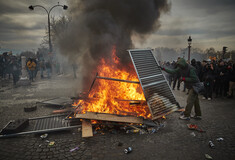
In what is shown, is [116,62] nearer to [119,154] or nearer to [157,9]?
[157,9]

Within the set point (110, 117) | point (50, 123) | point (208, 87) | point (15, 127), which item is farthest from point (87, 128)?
point (208, 87)

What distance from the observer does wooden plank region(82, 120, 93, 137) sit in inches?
173

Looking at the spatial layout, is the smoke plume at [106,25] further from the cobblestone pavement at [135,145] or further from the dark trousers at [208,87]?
the dark trousers at [208,87]

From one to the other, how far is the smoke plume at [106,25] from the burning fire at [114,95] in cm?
47

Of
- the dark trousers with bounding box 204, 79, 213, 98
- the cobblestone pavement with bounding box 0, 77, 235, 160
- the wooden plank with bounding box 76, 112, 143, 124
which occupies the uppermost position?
the dark trousers with bounding box 204, 79, 213, 98

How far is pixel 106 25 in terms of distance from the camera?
642cm

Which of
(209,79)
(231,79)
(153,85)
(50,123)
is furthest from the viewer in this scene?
(231,79)

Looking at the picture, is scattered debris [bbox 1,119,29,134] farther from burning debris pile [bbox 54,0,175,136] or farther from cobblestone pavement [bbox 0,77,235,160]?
burning debris pile [bbox 54,0,175,136]

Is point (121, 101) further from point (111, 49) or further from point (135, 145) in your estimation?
point (111, 49)

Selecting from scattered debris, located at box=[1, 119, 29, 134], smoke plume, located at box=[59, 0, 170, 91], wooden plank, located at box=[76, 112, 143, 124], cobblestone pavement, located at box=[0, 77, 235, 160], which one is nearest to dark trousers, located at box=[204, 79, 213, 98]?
cobblestone pavement, located at box=[0, 77, 235, 160]

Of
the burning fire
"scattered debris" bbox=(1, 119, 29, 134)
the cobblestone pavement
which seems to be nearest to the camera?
the cobblestone pavement

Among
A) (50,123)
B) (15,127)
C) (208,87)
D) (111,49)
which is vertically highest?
(111,49)

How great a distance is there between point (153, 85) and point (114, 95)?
151 cm

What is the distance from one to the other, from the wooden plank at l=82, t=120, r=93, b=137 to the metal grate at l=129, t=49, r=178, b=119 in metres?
2.04
